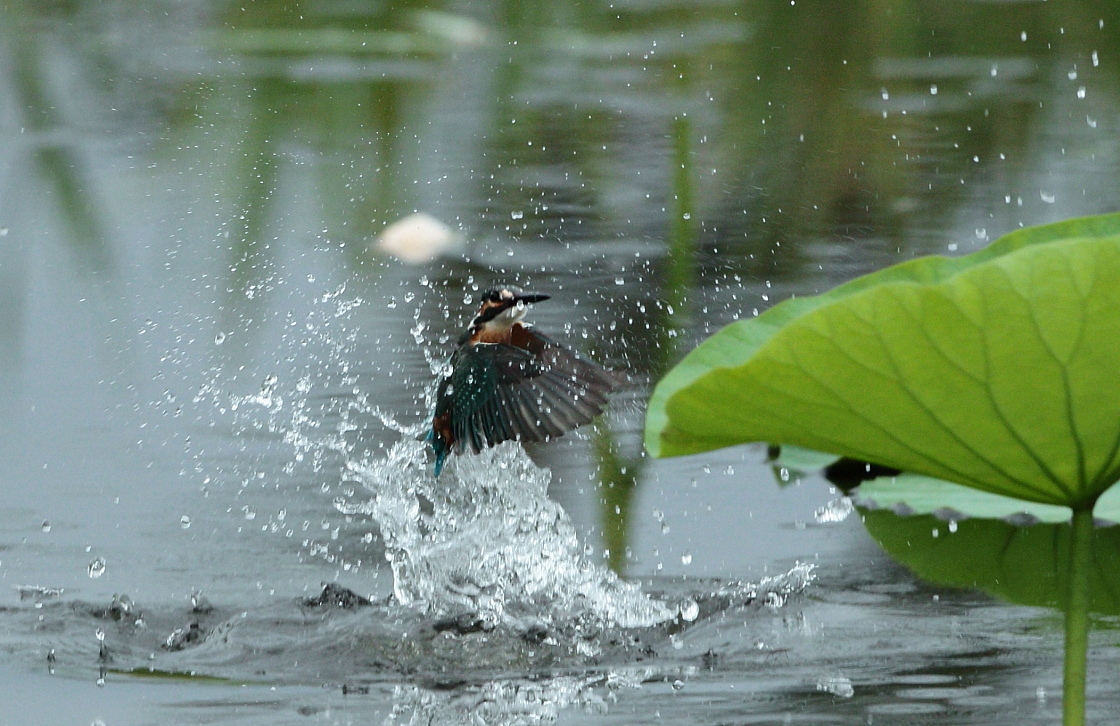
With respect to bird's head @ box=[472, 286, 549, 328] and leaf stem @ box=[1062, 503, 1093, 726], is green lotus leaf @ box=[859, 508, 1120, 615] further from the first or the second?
bird's head @ box=[472, 286, 549, 328]

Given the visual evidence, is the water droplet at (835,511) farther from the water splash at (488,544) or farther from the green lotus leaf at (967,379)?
the green lotus leaf at (967,379)

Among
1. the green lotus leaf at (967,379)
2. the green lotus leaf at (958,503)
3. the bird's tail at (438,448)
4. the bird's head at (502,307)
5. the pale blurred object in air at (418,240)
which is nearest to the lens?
the green lotus leaf at (967,379)

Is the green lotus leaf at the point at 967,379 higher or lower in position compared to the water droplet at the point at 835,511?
higher

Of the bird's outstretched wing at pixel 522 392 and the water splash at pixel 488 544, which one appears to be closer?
the water splash at pixel 488 544

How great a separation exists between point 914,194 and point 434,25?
234 cm

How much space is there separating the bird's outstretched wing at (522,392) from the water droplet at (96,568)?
0.58 meters

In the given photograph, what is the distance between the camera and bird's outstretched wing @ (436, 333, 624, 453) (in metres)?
2.56

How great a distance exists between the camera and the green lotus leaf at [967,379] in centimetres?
171

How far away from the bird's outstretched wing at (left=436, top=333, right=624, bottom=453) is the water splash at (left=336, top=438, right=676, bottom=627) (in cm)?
14

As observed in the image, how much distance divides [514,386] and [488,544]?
0.25 meters

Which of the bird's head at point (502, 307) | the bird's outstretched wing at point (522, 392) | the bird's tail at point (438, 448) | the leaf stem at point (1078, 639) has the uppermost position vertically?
the bird's head at point (502, 307)

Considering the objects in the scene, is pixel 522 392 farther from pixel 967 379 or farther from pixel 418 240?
pixel 418 240

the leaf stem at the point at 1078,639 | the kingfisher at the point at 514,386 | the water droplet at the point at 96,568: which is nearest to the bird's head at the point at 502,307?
the kingfisher at the point at 514,386

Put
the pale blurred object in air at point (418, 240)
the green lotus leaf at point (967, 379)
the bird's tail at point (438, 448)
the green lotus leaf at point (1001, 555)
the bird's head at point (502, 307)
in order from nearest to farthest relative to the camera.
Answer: the green lotus leaf at point (967, 379) < the green lotus leaf at point (1001, 555) < the bird's head at point (502, 307) < the bird's tail at point (438, 448) < the pale blurred object in air at point (418, 240)
